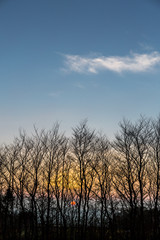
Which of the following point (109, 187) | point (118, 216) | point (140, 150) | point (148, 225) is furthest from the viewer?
point (118, 216)

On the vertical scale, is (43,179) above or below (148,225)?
above

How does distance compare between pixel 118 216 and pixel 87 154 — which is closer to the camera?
pixel 87 154

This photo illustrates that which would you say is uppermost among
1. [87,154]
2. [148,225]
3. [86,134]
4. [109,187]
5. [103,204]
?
[86,134]

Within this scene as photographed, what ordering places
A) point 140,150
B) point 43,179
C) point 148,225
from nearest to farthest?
point 140,150 < point 43,179 < point 148,225

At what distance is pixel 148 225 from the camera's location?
31609 millimetres

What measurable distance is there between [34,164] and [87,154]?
6365 millimetres

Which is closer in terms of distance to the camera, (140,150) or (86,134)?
(140,150)

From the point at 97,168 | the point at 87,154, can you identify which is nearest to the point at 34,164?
the point at 87,154

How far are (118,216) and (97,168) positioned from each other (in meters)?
18.3

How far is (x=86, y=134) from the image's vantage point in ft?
72.6


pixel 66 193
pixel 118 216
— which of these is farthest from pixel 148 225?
pixel 66 193

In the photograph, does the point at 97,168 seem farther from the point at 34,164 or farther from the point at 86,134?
the point at 34,164

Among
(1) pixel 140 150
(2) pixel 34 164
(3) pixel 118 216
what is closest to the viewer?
(1) pixel 140 150

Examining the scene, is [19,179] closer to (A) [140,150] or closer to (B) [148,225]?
(A) [140,150]
